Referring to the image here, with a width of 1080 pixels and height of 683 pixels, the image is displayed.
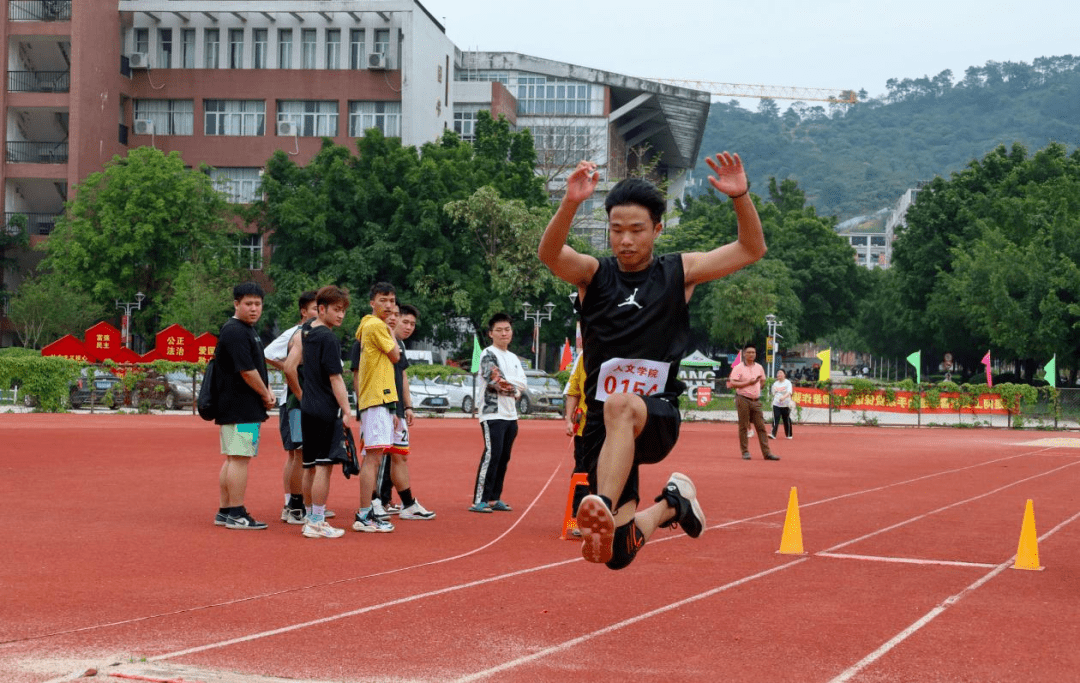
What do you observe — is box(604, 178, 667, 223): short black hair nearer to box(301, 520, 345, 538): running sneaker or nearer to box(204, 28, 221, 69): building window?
box(301, 520, 345, 538): running sneaker

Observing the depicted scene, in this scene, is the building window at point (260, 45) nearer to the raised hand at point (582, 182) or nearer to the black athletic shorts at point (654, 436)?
the raised hand at point (582, 182)

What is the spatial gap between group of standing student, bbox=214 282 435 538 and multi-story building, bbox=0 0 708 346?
4907 centimetres

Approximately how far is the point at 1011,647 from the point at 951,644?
0.97 feet

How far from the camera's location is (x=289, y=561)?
841 cm

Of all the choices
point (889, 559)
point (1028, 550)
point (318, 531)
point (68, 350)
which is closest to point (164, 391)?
point (68, 350)

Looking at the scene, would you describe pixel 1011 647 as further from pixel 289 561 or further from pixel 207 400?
pixel 207 400

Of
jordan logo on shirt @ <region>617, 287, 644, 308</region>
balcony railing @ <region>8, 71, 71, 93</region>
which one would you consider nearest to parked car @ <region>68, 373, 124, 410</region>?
balcony railing @ <region>8, 71, 71, 93</region>

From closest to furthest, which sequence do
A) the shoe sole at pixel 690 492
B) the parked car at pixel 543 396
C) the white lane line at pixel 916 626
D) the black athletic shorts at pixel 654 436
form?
the black athletic shorts at pixel 654 436 → the white lane line at pixel 916 626 → the shoe sole at pixel 690 492 → the parked car at pixel 543 396

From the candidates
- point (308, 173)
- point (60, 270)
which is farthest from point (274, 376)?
point (60, 270)

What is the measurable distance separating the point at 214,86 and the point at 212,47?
2119mm

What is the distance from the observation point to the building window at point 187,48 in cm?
6203

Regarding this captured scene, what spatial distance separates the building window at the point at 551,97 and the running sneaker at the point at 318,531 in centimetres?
7599

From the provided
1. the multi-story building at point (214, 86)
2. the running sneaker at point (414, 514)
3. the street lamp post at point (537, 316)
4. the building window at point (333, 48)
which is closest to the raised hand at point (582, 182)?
the running sneaker at point (414, 514)

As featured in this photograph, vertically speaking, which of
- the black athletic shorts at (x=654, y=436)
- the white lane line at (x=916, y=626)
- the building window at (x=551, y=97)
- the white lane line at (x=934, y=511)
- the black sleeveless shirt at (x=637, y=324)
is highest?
the building window at (x=551, y=97)
